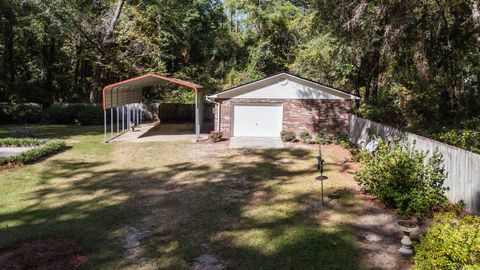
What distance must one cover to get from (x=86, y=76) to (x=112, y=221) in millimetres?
30252

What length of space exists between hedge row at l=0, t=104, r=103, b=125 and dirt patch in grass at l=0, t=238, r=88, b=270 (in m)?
20.6

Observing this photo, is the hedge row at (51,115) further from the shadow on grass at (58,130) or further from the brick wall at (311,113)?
the brick wall at (311,113)

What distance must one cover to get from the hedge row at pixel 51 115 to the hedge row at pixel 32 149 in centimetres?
879

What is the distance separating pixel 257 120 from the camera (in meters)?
19.8

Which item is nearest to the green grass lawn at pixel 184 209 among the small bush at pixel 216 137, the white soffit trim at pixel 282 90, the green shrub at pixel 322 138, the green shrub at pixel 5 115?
the small bush at pixel 216 137

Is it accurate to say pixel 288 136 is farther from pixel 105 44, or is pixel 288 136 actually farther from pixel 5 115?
pixel 5 115

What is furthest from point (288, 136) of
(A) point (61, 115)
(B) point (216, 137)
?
(A) point (61, 115)

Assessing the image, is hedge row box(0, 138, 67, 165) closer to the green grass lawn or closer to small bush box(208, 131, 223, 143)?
the green grass lawn

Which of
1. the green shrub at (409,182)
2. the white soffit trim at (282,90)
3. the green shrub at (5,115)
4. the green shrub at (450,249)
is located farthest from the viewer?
the green shrub at (5,115)

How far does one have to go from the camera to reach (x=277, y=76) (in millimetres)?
18812

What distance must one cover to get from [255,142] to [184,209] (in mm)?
9898

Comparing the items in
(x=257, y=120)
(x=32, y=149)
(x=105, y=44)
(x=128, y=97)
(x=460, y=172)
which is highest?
(x=105, y=44)

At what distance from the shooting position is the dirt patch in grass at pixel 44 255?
228 inches

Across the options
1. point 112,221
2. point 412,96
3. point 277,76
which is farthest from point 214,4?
point 112,221
